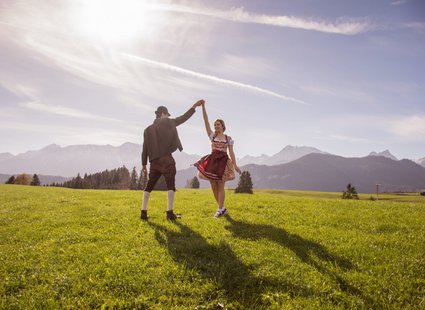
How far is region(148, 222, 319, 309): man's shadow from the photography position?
5480mm

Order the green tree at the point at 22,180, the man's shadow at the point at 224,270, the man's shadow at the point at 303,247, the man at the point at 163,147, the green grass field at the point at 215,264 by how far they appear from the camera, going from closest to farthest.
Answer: the green grass field at the point at 215,264 < the man's shadow at the point at 224,270 < the man's shadow at the point at 303,247 < the man at the point at 163,147 < the green tree at the point at 22,180

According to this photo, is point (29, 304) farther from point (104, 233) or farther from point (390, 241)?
point (390, 241)

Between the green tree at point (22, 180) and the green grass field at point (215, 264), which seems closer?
the green grass field at point (215, 264)

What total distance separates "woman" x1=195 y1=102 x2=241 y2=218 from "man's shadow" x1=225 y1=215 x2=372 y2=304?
1.56 metres

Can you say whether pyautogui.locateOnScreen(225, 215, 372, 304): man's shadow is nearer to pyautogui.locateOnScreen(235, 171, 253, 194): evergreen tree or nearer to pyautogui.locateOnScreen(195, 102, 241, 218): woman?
pyautogui.locateOnScreen(195, 102, 241, 218): woman

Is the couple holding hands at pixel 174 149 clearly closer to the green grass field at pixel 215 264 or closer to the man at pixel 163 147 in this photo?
the man at pixel 163 147

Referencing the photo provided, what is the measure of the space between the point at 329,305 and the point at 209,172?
750 centimetres

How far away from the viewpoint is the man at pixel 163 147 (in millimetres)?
11656

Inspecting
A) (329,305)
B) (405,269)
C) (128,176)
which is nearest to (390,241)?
(405,269)

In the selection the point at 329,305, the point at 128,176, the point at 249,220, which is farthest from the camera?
the point at 128,176

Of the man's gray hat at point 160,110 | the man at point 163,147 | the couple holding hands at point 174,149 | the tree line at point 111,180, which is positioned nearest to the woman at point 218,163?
the couple holding hands at point 174,149

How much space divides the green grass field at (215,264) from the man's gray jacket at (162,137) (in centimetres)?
302

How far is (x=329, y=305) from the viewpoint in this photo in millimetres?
4996

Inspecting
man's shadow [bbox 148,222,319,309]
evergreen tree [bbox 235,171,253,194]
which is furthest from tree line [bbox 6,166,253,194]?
man's shadow [bbox 148,222,319,309]
